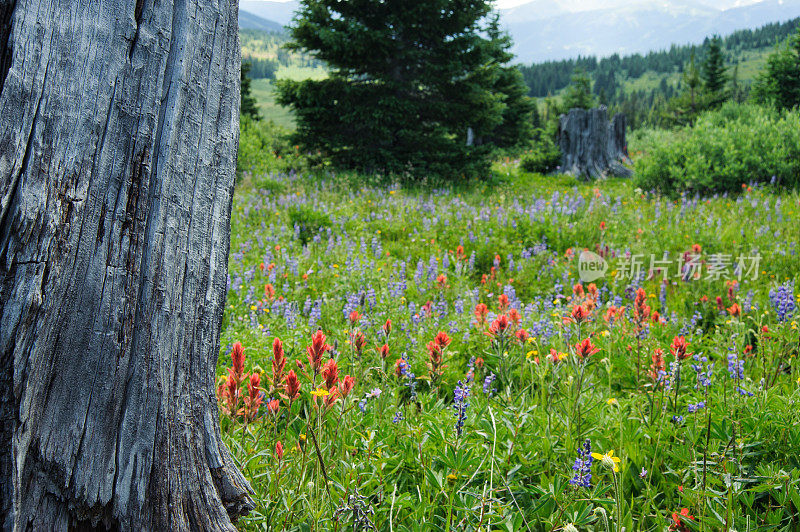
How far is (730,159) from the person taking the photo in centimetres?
980

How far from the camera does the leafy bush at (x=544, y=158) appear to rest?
15.9m

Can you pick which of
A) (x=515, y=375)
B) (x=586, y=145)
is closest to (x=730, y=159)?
(x=586, y=145)

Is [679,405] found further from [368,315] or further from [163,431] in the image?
[163,431]

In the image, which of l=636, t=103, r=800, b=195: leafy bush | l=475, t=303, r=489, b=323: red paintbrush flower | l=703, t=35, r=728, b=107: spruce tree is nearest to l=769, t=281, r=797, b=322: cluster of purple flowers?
l=475, t=303, r=489, b=323: red paintbrush flower

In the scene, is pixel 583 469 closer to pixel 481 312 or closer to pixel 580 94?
pixel 481 312

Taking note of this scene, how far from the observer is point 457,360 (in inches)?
131

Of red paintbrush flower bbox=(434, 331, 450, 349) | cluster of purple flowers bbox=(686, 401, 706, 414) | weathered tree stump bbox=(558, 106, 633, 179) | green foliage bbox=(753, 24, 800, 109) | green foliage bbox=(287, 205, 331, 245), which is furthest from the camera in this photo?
green foliage bbox=(753, 24, 800, 109)

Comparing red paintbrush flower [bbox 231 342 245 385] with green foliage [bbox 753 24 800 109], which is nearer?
red paintbrush flower [bbox 231 342 245 385]

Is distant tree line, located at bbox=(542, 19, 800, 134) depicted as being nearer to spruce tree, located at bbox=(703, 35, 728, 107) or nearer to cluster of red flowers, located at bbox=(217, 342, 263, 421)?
spruce tree, located at bbox=(703, 35, 728, 107)

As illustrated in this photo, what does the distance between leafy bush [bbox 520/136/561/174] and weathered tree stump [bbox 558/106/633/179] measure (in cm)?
26

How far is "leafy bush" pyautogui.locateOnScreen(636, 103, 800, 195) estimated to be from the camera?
31.7 ft

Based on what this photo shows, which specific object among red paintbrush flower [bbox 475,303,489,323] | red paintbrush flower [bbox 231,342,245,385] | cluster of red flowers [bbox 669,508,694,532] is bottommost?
cluster of red flowers [bbox 669,508,694,532]

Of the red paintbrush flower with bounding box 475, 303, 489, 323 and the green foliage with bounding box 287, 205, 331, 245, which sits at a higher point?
the green foliage with bounding box 287, 205, 331, 245

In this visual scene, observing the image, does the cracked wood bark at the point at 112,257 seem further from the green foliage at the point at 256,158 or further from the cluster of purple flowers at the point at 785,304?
the green foliage at the point at 256,158
